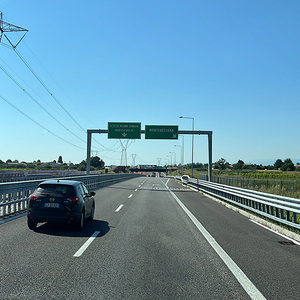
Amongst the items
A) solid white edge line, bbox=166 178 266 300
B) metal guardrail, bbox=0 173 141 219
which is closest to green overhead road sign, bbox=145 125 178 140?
metal guardrail, bbox=0 173 141 219

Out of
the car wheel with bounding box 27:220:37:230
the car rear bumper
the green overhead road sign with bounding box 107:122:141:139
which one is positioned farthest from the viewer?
the green overhead road sign with bounding box 107:122:141:139

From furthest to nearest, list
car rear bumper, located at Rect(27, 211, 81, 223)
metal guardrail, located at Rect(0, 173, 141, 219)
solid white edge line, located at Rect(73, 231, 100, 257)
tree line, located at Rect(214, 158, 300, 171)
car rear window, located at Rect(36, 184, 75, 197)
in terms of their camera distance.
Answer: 1. tree line, located at Rect(214, 158, 300, 171)
2. metal guardrail, located at Rect(0, 173, 141, 219)
3. car rear window, located at Rect(36, 184, 75, 197)
4. car rear bumper, located at Rect(27, 211, 81, 223)
5. solid white edge line, located at Rect(73, 231, 100, 257)

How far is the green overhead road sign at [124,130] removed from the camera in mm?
36781

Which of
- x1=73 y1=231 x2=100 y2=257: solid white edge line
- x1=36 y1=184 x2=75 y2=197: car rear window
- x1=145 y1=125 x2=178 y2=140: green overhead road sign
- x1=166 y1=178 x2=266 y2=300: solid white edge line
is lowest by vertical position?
x1=166 y1=178 x2=266 y2=300: solid white edge line

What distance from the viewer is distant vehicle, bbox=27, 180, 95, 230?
928 centimetres

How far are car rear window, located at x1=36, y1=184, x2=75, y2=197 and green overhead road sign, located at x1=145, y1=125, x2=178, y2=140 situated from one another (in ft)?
89.9

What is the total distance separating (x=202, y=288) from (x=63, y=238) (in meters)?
4.65

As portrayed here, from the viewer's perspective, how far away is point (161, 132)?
1458 inches

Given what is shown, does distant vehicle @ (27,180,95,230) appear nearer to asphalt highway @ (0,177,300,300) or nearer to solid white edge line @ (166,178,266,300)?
asphalt highway @ (0,177,300,300)

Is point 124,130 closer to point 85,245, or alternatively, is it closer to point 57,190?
point 57,190

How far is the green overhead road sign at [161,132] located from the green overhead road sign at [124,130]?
1.12 m

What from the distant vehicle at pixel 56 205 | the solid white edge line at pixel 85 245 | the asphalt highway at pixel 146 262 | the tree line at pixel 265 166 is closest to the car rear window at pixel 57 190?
the distant vehicle at pixel 56 205

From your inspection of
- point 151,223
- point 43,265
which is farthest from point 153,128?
point 43,265

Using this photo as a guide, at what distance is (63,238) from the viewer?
852 cm
